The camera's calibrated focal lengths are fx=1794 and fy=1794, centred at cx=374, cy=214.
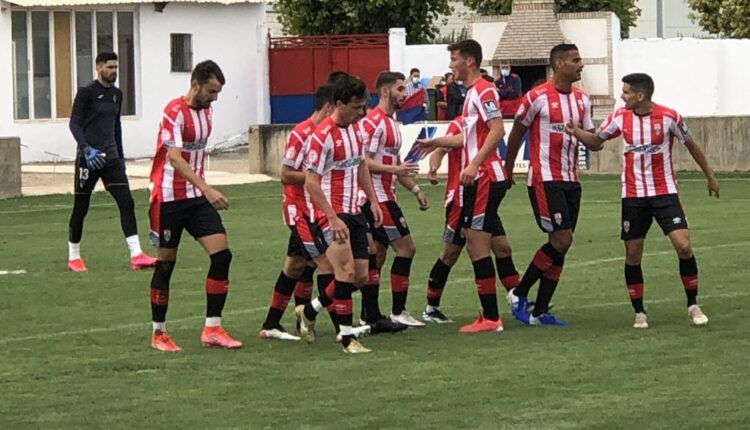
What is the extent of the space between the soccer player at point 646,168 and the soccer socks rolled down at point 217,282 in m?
2.58

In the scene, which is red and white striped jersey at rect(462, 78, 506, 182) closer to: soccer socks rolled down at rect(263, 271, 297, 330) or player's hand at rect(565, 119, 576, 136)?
player's hand at rect(565, 119, 576, 136)

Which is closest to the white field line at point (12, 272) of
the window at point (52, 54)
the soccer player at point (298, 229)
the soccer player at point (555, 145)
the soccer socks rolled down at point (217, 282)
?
the soccer player at point (298, 229)

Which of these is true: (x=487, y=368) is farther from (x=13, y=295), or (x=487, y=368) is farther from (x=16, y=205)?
(x=16, y=205)

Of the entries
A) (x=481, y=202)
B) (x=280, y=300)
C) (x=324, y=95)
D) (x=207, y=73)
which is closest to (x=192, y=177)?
(x=207, y=73)

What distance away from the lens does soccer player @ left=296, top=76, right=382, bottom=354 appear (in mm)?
11547

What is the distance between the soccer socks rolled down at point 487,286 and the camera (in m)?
12.6

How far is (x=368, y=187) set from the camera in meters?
12.1

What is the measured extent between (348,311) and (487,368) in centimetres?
121

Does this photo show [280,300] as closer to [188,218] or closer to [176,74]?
[188,218]

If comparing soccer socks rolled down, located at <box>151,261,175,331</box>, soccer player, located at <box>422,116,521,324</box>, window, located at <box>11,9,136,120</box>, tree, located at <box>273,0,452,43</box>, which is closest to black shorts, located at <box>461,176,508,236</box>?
soccer player, located at <box>422,116,521,324</box>

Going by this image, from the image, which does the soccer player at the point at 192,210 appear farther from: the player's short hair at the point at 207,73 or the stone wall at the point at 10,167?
the stone wall at the point at 10,167

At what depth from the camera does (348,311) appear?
11.6m

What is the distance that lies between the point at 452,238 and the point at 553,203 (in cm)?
78

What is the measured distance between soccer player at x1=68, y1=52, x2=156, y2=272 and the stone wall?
9.54 m
